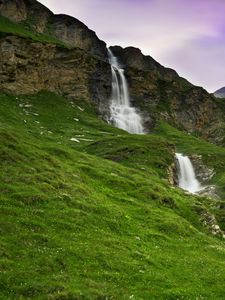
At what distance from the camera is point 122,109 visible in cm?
16938

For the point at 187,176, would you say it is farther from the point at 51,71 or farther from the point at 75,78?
the point at 75,78

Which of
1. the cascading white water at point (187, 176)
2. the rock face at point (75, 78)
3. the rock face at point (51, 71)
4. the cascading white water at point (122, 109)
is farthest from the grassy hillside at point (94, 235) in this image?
the cascading white water at point (122, 109)

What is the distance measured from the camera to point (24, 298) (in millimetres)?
24156

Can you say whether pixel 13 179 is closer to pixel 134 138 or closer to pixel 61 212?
pixel 61 212

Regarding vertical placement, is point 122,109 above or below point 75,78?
below

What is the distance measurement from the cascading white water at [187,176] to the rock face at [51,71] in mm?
54250

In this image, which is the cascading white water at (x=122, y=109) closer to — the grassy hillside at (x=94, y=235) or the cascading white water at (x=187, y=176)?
the cascading white water at (x=187, y=176)

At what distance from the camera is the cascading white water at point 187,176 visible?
10286 centimetres

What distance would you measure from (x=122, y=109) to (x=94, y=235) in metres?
136

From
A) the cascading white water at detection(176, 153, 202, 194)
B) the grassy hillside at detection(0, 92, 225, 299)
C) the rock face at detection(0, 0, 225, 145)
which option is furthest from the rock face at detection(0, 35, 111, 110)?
the grassy hillside at detection(0, 92, 225, 299)

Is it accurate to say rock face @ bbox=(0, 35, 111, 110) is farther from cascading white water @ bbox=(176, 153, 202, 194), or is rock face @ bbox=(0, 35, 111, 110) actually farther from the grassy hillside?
the grassy hillside

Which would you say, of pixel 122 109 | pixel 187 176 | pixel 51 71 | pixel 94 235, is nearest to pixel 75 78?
pixel 51 71

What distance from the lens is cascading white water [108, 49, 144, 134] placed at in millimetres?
158250

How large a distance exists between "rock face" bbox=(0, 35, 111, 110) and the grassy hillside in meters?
80.6
